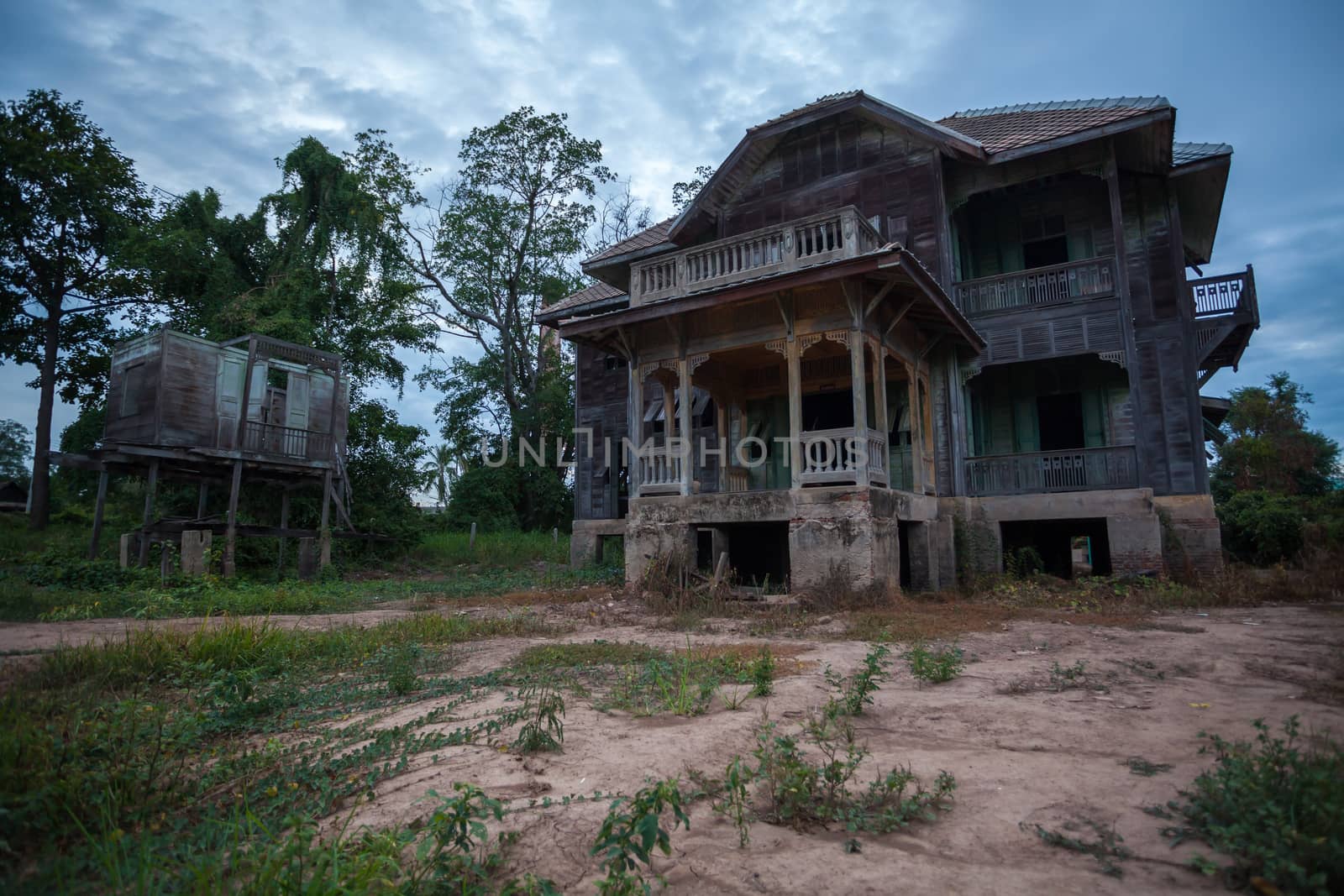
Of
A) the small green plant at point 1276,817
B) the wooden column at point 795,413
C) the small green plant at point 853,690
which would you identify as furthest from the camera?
the wooden column at point 795,413

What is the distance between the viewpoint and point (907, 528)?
1285cm

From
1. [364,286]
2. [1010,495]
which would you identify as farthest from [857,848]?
[364,286]

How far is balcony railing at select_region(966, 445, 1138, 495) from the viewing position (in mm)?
12258

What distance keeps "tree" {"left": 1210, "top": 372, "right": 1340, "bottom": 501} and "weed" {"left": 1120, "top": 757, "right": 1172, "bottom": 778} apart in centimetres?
2142

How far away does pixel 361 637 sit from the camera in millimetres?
7480

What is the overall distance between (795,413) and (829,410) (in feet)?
12.1

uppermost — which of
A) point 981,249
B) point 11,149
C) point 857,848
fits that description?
point 11,149

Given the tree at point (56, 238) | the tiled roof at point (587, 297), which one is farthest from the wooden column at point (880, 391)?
the tree at point (56, 238)

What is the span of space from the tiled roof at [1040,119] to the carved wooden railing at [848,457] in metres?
6.43

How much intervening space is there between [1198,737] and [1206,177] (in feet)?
44.4

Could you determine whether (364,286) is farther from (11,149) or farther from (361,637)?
(361,637)

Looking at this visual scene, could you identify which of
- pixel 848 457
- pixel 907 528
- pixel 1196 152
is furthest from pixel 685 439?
pixel 1196 152

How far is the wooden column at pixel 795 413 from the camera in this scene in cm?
1096

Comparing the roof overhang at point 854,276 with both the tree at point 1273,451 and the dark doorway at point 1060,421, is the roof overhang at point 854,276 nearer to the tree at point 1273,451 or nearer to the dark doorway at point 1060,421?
the dark doorway at point 1060,421
